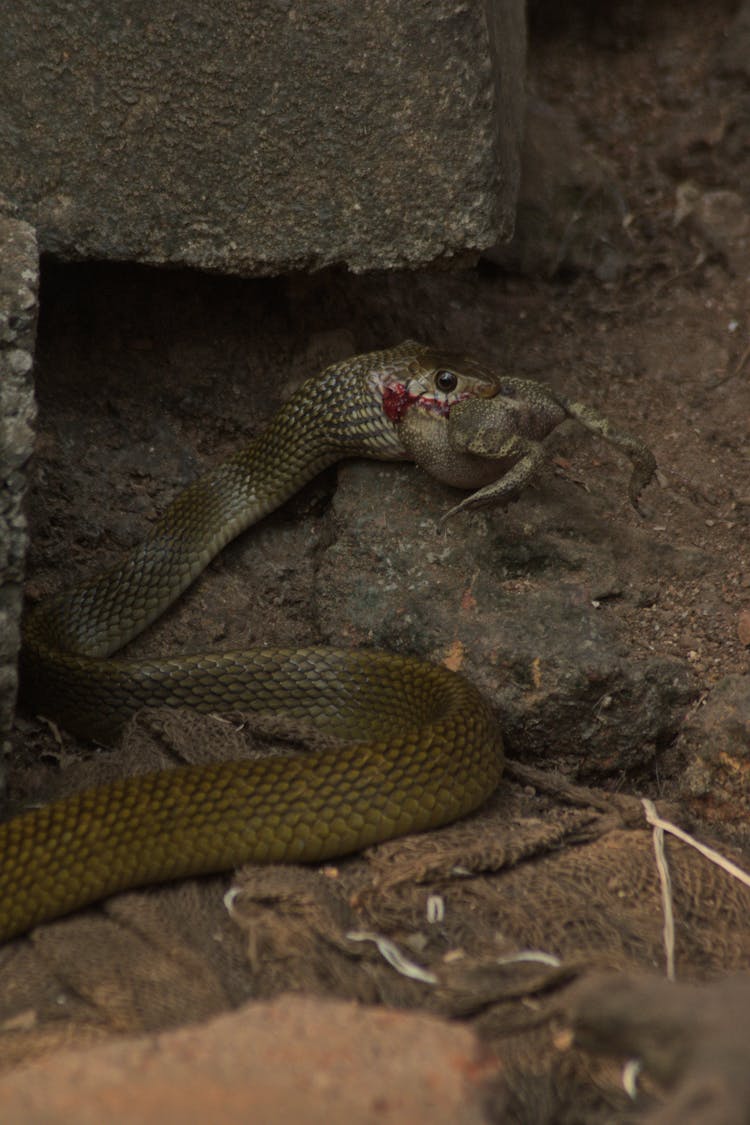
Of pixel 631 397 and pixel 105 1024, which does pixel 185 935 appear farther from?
pixel 631 397

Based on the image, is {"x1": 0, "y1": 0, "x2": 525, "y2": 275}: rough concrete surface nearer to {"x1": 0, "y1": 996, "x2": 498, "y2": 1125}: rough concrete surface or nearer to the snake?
the snake

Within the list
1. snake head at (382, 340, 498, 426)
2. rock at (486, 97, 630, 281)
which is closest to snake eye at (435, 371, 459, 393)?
snake head at (382, 340, 498, 426)

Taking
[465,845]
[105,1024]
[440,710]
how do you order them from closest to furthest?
[105,1024]
[465,845]
[440,710]

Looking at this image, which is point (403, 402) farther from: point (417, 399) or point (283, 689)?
point (283, 689)

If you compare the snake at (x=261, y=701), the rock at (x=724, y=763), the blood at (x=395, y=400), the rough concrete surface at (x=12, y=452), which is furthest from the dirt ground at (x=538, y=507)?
the rough concrete surface at (x=12, y=452)

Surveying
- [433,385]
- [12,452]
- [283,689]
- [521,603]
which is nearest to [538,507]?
[521,603]

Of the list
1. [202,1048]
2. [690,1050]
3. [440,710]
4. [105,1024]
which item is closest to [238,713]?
[440,710]
